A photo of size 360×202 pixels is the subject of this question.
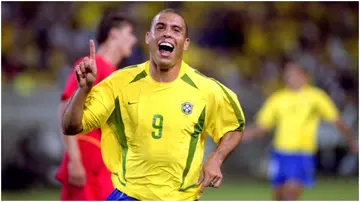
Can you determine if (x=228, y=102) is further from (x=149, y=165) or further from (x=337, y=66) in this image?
(x=337, y=66)

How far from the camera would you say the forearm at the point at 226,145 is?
5.02m

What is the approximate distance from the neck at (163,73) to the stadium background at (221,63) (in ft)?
23.3

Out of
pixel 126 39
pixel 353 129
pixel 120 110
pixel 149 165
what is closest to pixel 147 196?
pixel 149 165

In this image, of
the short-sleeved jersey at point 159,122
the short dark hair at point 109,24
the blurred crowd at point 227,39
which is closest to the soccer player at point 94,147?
the short dark hair at point 109,24

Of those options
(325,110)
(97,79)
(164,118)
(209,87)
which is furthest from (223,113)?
(325,110)

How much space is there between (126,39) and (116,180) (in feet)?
6.46

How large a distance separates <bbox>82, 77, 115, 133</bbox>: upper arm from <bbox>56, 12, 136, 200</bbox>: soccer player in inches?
54.1

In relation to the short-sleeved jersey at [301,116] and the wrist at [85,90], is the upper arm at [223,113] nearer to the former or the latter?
the wrist at [85,90]

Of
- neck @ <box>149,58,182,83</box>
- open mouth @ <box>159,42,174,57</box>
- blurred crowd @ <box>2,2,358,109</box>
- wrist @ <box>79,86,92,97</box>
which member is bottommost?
wrist @ <box>79,86,92,97</box>

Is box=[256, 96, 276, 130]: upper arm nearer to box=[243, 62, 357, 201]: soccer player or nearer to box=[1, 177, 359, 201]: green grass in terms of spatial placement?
box=[243, 62, 357, 201]: soccer player

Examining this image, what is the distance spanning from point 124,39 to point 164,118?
2.01m

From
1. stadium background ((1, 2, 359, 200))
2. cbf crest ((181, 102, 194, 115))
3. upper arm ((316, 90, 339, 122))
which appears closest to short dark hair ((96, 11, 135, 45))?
cbf crest ((181, 102, 194, 115))

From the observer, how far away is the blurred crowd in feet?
46.1

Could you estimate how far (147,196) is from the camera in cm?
499
